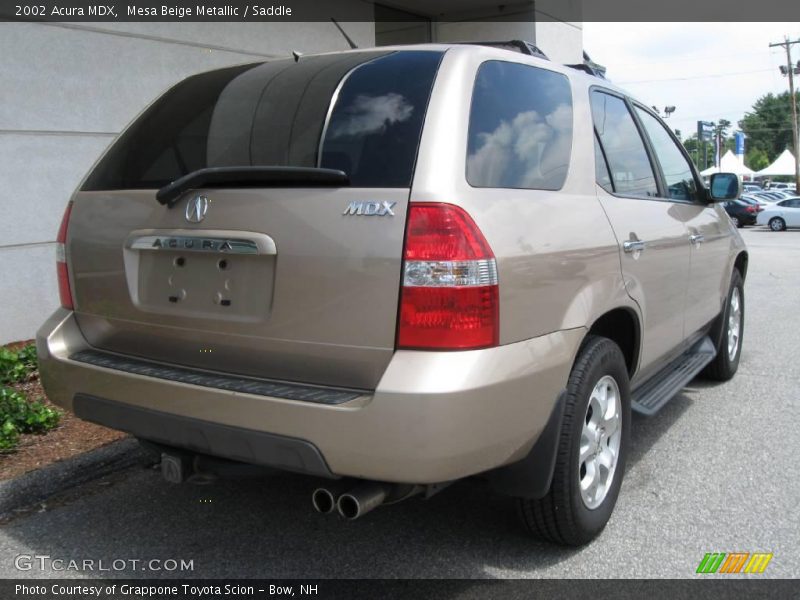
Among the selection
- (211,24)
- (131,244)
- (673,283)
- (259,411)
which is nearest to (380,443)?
(259,411)

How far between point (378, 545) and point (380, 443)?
1072mm

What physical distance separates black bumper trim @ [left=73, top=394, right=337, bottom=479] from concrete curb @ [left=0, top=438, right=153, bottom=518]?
586mm

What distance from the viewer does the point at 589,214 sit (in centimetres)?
310

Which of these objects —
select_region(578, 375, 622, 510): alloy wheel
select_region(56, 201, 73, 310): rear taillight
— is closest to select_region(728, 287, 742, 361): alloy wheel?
select_region(578, 375, 622, 510): alloy wheel

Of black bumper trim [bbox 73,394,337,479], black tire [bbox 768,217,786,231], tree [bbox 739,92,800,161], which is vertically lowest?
black tire [bbox 768,217,786,231]

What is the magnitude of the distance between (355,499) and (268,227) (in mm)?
928

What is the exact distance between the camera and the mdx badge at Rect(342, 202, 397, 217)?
2408 mm

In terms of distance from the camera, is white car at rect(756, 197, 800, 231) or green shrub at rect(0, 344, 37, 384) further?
white car at rect(756, 197, 800, 231)

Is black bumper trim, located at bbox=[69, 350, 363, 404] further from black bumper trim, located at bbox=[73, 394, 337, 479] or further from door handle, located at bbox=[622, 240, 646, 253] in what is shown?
door handle, located at bbox=[622, 240, 646, 253]

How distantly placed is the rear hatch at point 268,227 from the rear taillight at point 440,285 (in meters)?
0.05

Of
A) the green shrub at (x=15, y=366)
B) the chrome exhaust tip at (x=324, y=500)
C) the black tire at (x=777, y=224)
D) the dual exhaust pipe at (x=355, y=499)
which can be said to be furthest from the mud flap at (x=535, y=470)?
the black tire at (x=777, y=224)

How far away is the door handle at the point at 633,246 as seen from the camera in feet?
10.9

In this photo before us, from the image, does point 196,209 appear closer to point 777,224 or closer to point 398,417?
point 398,417

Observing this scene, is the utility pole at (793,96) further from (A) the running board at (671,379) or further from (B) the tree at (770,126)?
(B) the tree at (770,126)
